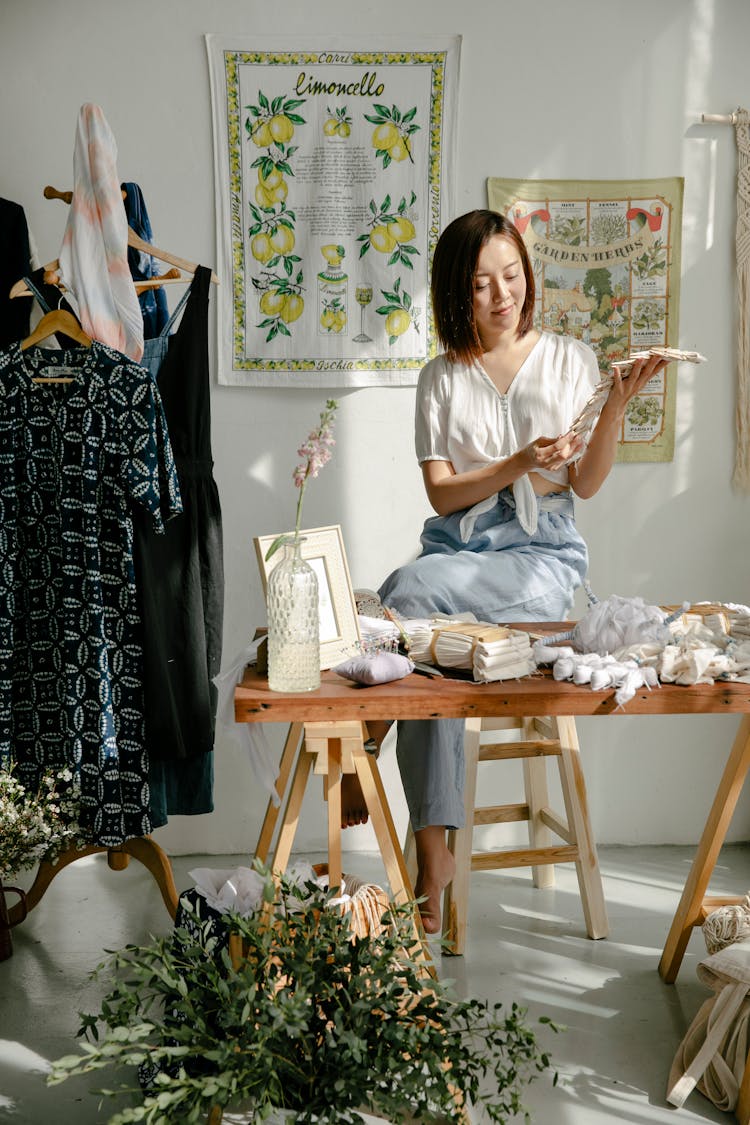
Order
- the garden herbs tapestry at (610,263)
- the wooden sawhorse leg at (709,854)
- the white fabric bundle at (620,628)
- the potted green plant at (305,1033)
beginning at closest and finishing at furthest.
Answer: the potted green plant at (305,1033), the white fabric bundle at (620,628), the wooden sawhorse leg at (709,854), the garden herbs tapestry at (610,263)

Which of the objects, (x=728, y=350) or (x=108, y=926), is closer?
(x=108, y=926)

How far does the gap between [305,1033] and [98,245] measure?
5.89ft

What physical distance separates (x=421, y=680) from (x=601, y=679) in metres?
0.32

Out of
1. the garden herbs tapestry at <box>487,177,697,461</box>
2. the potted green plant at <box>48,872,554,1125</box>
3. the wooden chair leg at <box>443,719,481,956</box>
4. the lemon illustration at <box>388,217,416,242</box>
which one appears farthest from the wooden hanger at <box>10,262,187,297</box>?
the potted green plant at <box>48,872,554,1125</box>

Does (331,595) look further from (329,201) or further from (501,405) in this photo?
(329,201)

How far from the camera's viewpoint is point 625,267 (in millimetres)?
3344

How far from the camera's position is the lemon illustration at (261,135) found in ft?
10.6

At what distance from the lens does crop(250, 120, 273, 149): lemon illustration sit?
10.6 feet

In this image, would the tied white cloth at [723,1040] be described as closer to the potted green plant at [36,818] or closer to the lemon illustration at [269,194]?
the potted green plant at [36,818]

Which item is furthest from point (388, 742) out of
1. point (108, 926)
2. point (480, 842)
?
point (108, 926)

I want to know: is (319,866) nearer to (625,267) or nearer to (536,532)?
(536,532)

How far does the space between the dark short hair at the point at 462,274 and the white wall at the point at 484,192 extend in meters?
0.60

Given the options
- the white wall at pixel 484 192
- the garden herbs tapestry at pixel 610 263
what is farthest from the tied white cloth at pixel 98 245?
the garden herbs tapestry at pixel 610 263

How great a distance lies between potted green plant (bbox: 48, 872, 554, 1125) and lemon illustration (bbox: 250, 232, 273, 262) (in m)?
2.06
